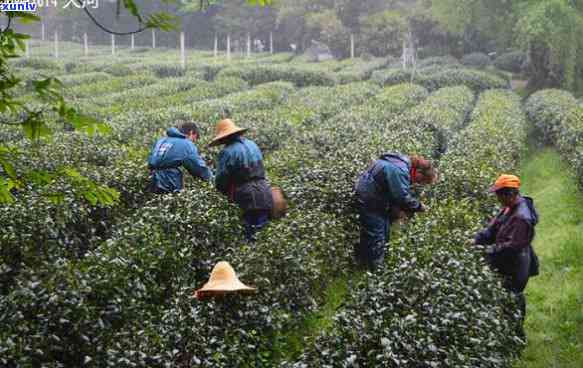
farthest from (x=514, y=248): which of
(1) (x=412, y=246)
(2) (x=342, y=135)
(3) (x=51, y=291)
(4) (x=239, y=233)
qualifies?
(2) (x=342, y=135)

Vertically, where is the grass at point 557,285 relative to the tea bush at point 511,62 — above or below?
below

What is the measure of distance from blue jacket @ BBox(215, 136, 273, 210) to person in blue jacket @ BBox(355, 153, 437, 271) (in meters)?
1.08

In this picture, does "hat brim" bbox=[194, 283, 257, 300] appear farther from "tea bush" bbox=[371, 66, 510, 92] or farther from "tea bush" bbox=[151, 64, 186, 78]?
"tea bush" bbox=[151, 64, 186, 78]

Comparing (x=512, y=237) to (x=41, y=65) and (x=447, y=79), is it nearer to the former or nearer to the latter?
(x=447, y=79)

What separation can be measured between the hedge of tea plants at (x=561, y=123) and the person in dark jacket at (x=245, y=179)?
258 inches

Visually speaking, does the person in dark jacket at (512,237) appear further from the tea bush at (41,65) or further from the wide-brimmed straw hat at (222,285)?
the tea bush at (41,65)

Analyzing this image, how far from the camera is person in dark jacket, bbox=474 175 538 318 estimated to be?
5.24m

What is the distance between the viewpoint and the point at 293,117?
15.5 metres

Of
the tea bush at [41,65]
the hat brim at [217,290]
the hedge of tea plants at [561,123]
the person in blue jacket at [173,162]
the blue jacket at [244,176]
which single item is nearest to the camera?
the hat brim at [217,290]

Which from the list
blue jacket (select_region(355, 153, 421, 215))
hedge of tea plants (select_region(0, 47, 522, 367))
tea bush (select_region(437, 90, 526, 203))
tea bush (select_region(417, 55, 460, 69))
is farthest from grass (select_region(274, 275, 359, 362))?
tea bush (select_region(417, 55, 460, 69))

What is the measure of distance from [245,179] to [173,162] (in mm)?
1106

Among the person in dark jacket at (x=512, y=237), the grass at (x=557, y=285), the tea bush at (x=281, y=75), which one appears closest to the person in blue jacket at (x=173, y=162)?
the person in dark jacket at (x=512, y=237)

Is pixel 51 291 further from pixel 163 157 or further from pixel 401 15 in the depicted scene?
→ pixel 401 15

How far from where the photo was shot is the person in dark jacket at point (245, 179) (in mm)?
6812
